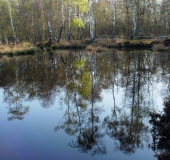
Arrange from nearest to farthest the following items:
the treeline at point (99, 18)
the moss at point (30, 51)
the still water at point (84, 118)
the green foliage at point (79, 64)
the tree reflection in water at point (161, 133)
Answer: the tree reflection in water at point (161, 133)
the still water at point (84, 118)
the green foliage at point (79, 64)
the moss at point (30, 51)
the treeline at point (99, 18)

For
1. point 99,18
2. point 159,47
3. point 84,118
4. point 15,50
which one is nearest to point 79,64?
point 84,118

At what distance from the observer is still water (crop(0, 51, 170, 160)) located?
16.5 ft

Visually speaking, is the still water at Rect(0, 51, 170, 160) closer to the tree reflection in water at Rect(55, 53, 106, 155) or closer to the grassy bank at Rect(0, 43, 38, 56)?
the tree reflection in water at Rect(55, 53, 106, 155)

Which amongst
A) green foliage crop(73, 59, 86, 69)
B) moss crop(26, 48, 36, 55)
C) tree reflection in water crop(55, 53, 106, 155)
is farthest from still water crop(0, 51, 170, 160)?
moss crop(26, 48, 36, 55)

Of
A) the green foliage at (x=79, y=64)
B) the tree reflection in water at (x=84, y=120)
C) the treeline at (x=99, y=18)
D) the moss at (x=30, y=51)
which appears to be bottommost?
the tree reflection in water at (x=84, y=120)

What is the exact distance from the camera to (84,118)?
6.93 metres

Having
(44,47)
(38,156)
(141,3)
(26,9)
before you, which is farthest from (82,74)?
(26,9)

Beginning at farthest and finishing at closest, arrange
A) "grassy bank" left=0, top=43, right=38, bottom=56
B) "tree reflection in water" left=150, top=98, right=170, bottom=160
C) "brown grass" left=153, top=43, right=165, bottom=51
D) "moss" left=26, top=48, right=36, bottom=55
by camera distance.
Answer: "moss" left=26, top=48, right=36, bottom=55
"grassy bank" left=0, top=43, right=38, bottom=56
"brown grass" left=153, top=43, right=165, bottom=51
"tree reflection in water" left=150, top=98, right=170, bottom=160

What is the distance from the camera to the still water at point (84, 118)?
16.5 feet

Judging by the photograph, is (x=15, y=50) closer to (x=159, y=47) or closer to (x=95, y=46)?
(x=95, y=46)

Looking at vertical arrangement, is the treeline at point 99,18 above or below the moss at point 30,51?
above

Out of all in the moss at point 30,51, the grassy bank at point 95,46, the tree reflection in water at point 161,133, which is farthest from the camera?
the moss at point 30,51

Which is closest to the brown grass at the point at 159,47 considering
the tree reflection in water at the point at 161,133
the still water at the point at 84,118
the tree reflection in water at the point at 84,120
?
the still water at the point at 84,118

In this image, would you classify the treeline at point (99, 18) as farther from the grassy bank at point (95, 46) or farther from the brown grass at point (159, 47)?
Answer: the brown grass at point (159, 47)
